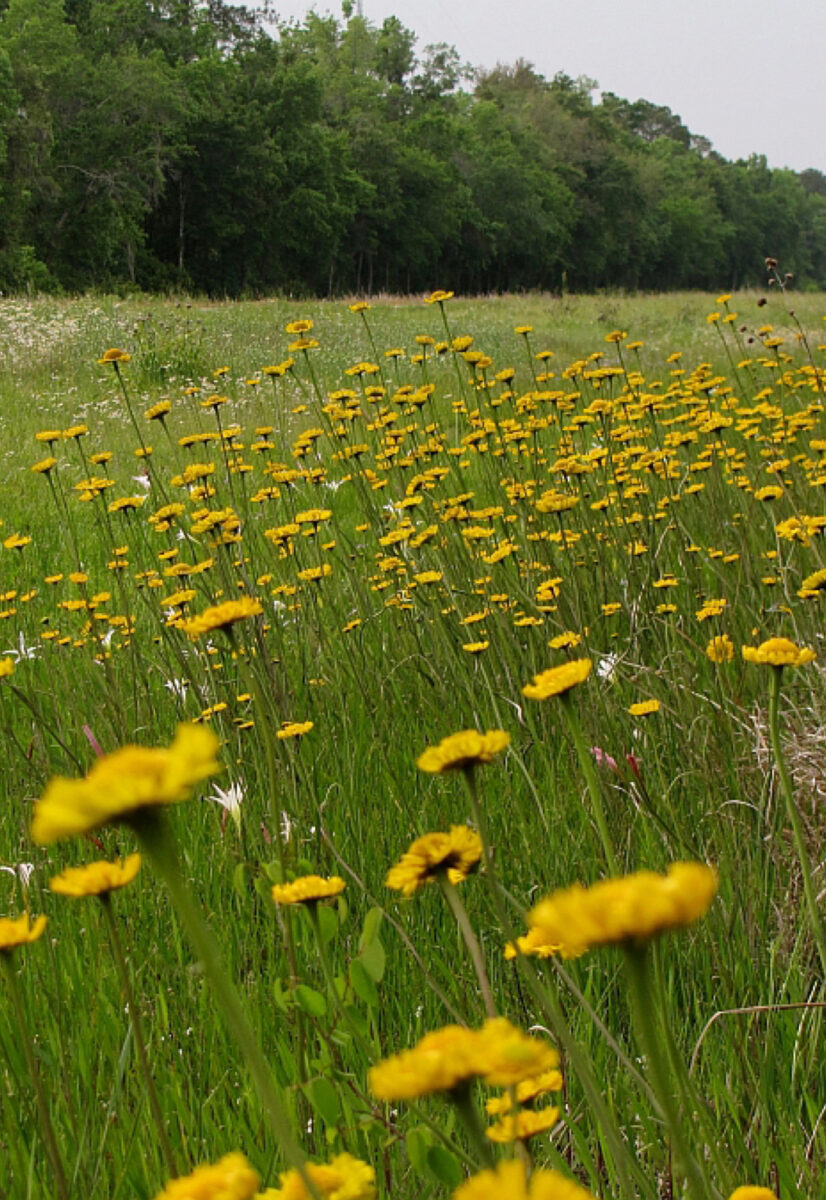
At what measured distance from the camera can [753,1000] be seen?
119 centimetres

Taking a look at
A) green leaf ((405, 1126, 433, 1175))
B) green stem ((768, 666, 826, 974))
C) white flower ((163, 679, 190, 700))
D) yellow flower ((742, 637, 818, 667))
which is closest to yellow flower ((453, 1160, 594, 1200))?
green leaf ((405, 1126, 433, 1175))

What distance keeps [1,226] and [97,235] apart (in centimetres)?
316

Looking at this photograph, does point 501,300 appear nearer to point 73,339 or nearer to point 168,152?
point 73,339

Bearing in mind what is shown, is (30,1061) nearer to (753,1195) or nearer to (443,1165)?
(443,1165)

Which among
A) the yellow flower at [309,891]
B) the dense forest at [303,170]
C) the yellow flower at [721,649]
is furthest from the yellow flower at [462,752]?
the dense forest at [303,170]

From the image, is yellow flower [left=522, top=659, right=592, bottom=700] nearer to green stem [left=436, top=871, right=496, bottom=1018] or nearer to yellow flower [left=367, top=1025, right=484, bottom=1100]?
green stem [left=436, top=871, right=496, bottom=1018]

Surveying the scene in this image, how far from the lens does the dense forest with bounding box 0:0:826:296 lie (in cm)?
2895

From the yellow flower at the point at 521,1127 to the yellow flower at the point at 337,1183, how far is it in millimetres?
67

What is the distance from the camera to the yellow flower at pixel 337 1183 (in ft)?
1.54

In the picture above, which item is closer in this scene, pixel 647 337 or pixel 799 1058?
pixel 799 1058

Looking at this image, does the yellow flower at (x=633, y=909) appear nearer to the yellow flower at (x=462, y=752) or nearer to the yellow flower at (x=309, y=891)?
the yellow flower at (x=462, y=752)

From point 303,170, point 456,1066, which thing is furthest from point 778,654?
point 303,170

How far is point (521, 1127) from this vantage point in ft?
1.78

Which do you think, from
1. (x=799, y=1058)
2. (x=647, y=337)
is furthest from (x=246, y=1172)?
(x=647, y=337)
